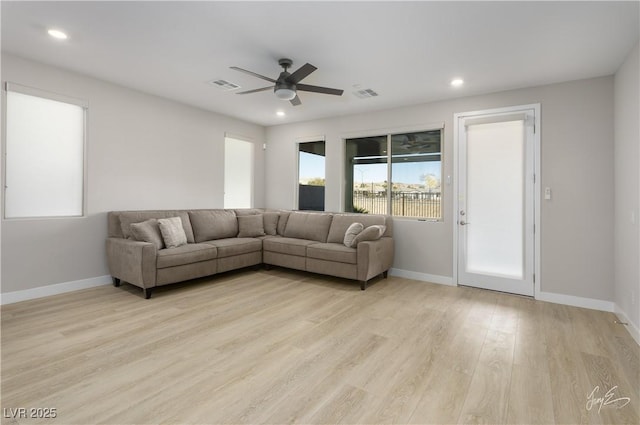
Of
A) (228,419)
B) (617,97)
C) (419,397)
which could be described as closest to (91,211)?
(228,419)

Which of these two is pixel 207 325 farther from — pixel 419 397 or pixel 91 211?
pixel 91 211

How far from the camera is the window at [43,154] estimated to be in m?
3.40

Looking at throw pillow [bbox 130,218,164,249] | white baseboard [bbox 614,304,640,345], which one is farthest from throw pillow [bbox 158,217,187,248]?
white baseboard [bbox 614,304,640,345]

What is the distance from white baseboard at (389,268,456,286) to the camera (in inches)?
176

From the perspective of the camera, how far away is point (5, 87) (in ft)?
10.8

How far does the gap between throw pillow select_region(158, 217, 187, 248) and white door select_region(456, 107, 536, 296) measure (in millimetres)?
3877

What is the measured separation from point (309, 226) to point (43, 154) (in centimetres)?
359

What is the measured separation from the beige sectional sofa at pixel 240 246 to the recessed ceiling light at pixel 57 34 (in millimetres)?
2053

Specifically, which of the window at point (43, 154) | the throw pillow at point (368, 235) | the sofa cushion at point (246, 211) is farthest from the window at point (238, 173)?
the throw pillow at point (368, 235)

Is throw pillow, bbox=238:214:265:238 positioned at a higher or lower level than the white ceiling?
lower

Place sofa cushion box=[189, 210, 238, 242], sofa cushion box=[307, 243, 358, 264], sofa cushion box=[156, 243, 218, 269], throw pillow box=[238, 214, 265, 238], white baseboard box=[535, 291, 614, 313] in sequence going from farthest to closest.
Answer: throw pillow box=[238, 214, 265, 238]
sofa cushion box=[189, 210, 238, 242]
sofa cushion box=[307, 243, 358, 264]
sofa cushion box=[156, 243, 218, 269]
white baseboard box=[535, 291, 614, 313]

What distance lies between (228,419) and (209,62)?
333cm

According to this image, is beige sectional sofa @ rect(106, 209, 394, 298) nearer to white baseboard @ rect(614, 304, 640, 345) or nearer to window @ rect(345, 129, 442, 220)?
window @ rect(345, 129, 442, 220)

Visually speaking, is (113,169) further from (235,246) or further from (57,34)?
(235,246)
